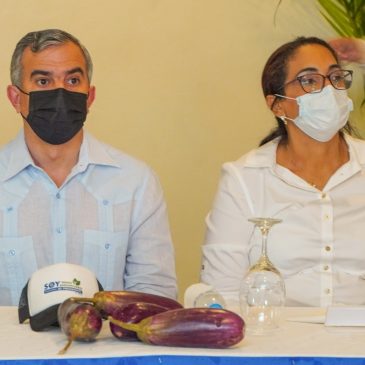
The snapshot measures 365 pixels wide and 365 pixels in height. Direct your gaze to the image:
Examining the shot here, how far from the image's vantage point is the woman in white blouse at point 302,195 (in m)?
2.80

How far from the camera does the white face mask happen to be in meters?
2.97

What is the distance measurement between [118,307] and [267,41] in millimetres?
A: 2453

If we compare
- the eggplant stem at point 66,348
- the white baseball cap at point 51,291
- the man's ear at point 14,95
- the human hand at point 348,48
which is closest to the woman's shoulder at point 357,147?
the human hand at point 348,48

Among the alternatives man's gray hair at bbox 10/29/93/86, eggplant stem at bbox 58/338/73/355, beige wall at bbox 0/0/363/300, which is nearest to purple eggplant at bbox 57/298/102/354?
eggplant stem at bbox 58/338/73/355

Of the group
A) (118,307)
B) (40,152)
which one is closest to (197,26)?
(40,152)

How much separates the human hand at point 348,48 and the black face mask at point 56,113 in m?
1.24

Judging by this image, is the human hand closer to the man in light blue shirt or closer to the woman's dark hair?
the woman's dark hair

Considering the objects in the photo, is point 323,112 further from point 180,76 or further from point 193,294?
point 193,294

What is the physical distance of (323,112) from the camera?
296 centimetres

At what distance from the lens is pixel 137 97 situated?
12.5 feet

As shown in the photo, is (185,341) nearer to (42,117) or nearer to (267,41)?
(42,117)

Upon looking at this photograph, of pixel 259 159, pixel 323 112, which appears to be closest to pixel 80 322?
pixel 259 159

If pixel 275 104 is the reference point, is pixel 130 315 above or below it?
below

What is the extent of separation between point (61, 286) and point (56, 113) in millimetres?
950
